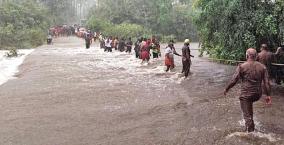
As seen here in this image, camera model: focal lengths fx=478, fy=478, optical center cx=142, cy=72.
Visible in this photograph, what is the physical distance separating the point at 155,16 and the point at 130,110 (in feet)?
124

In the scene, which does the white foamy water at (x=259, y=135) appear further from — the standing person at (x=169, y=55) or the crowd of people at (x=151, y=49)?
the standing person at (x=169, y=55)

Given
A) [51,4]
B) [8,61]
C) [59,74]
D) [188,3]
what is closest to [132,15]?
[188,3]

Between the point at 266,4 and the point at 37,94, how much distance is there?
8048mm

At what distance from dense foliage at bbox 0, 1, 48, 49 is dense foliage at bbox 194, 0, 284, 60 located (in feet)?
93.4

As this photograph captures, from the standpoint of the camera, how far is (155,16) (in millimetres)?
50062

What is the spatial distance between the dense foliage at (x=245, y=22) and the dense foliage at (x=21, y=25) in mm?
28483

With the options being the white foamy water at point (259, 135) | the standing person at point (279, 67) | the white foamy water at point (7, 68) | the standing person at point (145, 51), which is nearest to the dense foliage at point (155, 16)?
the white foamy water at point (7, 68)

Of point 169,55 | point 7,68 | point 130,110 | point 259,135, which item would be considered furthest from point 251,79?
point 7,68

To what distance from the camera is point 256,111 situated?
11695 mm

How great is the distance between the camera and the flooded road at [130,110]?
33.7 feet

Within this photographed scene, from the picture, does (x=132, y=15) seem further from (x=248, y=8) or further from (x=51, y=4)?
(x=248, y=8)

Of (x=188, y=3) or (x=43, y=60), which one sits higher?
(x=188, y=3)

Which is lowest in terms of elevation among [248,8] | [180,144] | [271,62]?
[180,144]

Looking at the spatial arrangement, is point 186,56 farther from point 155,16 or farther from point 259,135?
point 155,16
